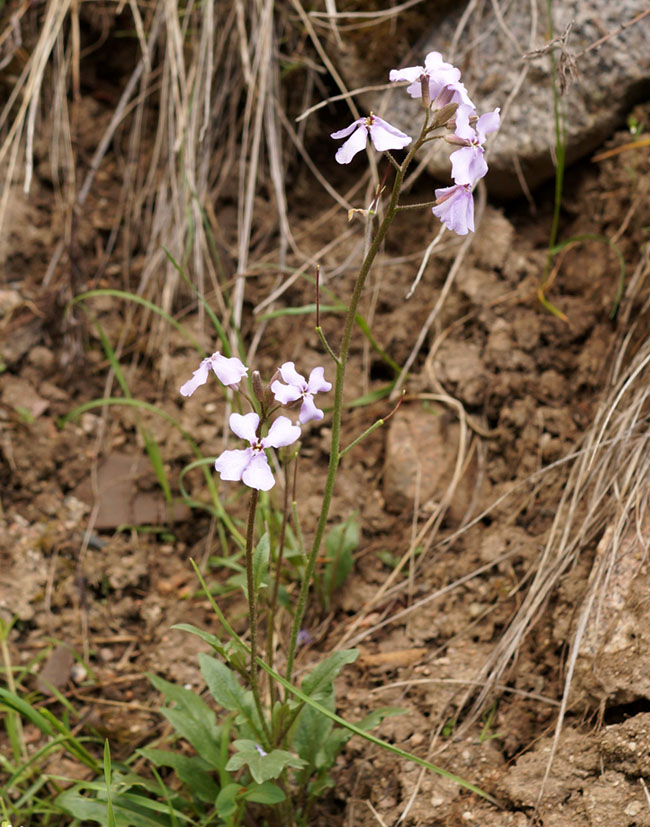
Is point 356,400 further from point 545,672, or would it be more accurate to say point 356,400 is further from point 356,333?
point 545,672

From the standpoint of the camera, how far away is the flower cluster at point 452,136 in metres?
1.30

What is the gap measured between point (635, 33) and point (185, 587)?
2171 millimetres

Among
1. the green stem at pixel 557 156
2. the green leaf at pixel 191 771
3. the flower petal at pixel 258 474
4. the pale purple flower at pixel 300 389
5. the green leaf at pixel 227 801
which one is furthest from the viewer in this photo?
the green stem at pixel 557 156

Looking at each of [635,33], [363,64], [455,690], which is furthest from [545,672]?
[363,64]

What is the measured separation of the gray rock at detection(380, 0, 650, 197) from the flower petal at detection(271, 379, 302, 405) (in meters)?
1.52

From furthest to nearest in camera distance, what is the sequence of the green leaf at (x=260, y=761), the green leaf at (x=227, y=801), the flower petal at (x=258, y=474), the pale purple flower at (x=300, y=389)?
the green leaf at (x=227, y=801) → the green leaf at (x=260, y=761) → the pale purple flower at (x=300, y=389) → the flower petal at (x=258, y=474)

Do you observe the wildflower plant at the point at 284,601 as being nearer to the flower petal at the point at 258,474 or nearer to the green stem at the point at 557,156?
the flower petal at the point at 258,474

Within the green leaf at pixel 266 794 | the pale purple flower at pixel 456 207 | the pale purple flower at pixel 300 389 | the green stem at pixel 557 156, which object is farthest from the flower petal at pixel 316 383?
the green stem at pixel 557 156

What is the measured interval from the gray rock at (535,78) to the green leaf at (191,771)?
6.30 feet

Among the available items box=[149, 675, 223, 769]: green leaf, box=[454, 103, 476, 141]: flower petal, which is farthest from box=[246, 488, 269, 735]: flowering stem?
box=[454, 103, 476, 141]: flower petal

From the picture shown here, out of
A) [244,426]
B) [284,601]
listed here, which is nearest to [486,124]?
[244,426]

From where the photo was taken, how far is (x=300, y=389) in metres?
1.42

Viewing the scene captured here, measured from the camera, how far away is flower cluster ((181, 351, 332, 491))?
129cm

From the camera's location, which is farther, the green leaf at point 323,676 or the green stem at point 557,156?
the green stem at point 557,156
